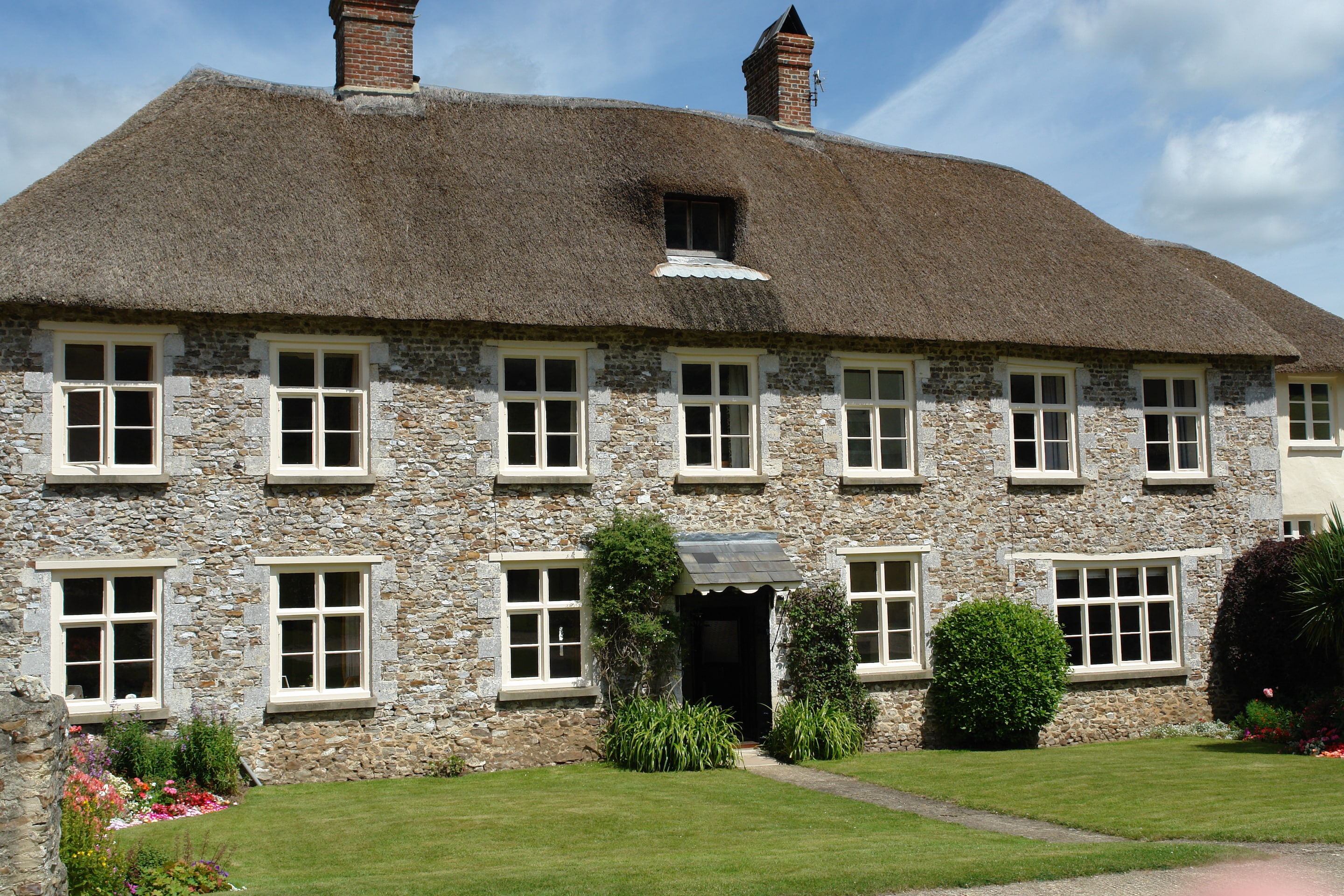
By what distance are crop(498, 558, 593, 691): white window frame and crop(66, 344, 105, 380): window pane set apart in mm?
5160

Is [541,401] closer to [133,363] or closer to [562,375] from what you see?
[562,375]

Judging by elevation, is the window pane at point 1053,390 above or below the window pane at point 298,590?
above

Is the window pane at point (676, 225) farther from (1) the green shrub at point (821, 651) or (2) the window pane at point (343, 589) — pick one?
(2) the window pane at point (343, 589)

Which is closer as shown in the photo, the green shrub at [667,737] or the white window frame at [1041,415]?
the green shrub at [667,737]

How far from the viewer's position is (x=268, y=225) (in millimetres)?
14844

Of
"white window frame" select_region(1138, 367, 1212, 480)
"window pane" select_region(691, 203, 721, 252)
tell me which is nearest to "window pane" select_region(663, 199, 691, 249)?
"window pane" select_region(691, 203, 721, 252)

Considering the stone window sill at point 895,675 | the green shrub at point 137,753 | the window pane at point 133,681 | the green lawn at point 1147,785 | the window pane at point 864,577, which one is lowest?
the green lawn at point 1147,785

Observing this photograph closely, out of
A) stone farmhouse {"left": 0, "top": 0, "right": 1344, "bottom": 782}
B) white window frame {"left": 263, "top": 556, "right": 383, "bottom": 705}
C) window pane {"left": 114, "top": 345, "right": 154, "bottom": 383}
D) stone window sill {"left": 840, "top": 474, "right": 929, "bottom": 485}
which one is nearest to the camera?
stone farmhouse {"left": 0, "top": 0, "right": 1344, "bottom": 782}

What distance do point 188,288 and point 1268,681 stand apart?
16.0 metres

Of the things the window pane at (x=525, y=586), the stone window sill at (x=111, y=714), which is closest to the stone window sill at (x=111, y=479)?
the stone window sill at (x=111, y=714)

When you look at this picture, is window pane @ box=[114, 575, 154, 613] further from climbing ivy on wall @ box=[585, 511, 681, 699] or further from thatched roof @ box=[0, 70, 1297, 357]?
climbing ivy on wall @ box=[585, 511, 681, 699]

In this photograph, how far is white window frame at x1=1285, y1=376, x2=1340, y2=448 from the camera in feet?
69.1

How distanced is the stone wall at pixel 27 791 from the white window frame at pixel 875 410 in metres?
11.3

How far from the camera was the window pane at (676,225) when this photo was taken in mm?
17328
